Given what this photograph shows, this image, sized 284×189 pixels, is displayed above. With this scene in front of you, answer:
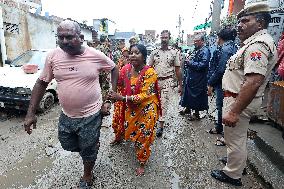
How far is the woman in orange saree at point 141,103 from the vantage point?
3455 mm

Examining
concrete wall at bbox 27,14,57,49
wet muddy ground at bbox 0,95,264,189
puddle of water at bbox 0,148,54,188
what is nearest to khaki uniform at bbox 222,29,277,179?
wet muddy ground at bbox 0,95,264,189

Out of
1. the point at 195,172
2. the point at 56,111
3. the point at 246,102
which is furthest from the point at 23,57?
the point at 246,102

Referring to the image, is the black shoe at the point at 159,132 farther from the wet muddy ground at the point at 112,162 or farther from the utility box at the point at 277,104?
the utility box at the point at 277,104

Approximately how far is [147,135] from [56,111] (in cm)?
381

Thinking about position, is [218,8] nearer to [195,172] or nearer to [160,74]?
[160,74]

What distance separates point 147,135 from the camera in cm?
349

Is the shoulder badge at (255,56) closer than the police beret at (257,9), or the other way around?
the shoulder badge at (255,56)

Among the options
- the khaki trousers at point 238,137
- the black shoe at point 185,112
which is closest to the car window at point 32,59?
the black shoe at point 185,112

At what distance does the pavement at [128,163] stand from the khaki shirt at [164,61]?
4.24 ft

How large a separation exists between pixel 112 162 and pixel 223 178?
5.41 feet

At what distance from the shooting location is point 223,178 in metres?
3.42

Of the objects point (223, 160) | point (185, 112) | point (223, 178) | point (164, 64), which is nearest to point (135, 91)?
point (223, 178)

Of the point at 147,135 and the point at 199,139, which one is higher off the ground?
the point at 147,135

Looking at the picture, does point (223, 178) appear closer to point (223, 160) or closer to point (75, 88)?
point (223, 160)
